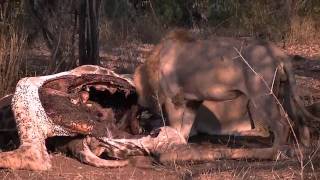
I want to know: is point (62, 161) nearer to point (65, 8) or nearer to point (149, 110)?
point (149, 110)

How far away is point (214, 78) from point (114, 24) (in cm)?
909

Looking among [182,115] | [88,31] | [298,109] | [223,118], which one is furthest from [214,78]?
Answer: [88,31]

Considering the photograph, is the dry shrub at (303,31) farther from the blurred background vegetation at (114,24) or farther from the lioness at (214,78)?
the lioness at (214,78)

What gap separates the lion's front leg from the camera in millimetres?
6852

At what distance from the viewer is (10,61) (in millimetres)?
8336

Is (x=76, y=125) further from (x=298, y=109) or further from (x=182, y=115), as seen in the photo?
(x=298, y=109)

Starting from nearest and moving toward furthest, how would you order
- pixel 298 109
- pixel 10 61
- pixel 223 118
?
pixel 298 109
pixel 223 118
pixel 10 61

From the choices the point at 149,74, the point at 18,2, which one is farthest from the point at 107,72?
the point at 18,2

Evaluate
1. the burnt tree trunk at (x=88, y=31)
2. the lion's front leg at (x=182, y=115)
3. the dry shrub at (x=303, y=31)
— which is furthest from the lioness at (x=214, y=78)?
the dry shrub at (x=303, y=31)

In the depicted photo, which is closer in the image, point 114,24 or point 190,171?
point 190,171

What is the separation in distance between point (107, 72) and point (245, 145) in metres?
1.51

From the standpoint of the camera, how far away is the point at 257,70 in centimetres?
629

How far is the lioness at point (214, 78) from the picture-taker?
6281 millimetres

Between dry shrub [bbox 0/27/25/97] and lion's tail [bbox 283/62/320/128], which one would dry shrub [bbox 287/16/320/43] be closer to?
dry shrub [bbox 0/27/25/97]
